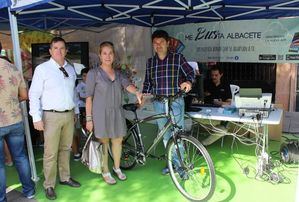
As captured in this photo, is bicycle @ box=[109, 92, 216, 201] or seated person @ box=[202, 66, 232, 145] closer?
bicycle @ box=[109, 92, 216, 201]

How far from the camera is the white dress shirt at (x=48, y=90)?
3.14m

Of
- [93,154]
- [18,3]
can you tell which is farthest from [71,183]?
[18,3]

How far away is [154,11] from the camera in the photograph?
512 cm

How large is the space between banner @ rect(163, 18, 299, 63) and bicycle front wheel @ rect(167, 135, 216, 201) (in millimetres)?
3013

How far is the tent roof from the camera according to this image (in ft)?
13.6

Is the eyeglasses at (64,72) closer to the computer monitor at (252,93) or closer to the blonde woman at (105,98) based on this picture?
the blonde woman at (105,98)

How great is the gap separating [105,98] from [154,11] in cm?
228

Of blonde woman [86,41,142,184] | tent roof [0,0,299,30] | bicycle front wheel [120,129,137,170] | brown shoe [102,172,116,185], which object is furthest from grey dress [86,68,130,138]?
tent roof [0,0,299,30]

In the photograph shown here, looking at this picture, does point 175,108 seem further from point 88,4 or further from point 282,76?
point 282,76

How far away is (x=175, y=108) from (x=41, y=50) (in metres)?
4.52

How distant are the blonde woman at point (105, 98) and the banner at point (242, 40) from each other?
9.63ft

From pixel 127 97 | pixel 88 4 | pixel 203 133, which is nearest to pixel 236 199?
pixel 203 133

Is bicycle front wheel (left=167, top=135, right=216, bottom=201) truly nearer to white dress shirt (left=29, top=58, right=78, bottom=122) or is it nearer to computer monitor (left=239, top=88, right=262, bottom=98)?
computer monitor (left=239, top=88, right=262, bottom=98)

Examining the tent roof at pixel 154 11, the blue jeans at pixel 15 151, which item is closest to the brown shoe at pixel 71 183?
the blue jeans at pixel 15 151
